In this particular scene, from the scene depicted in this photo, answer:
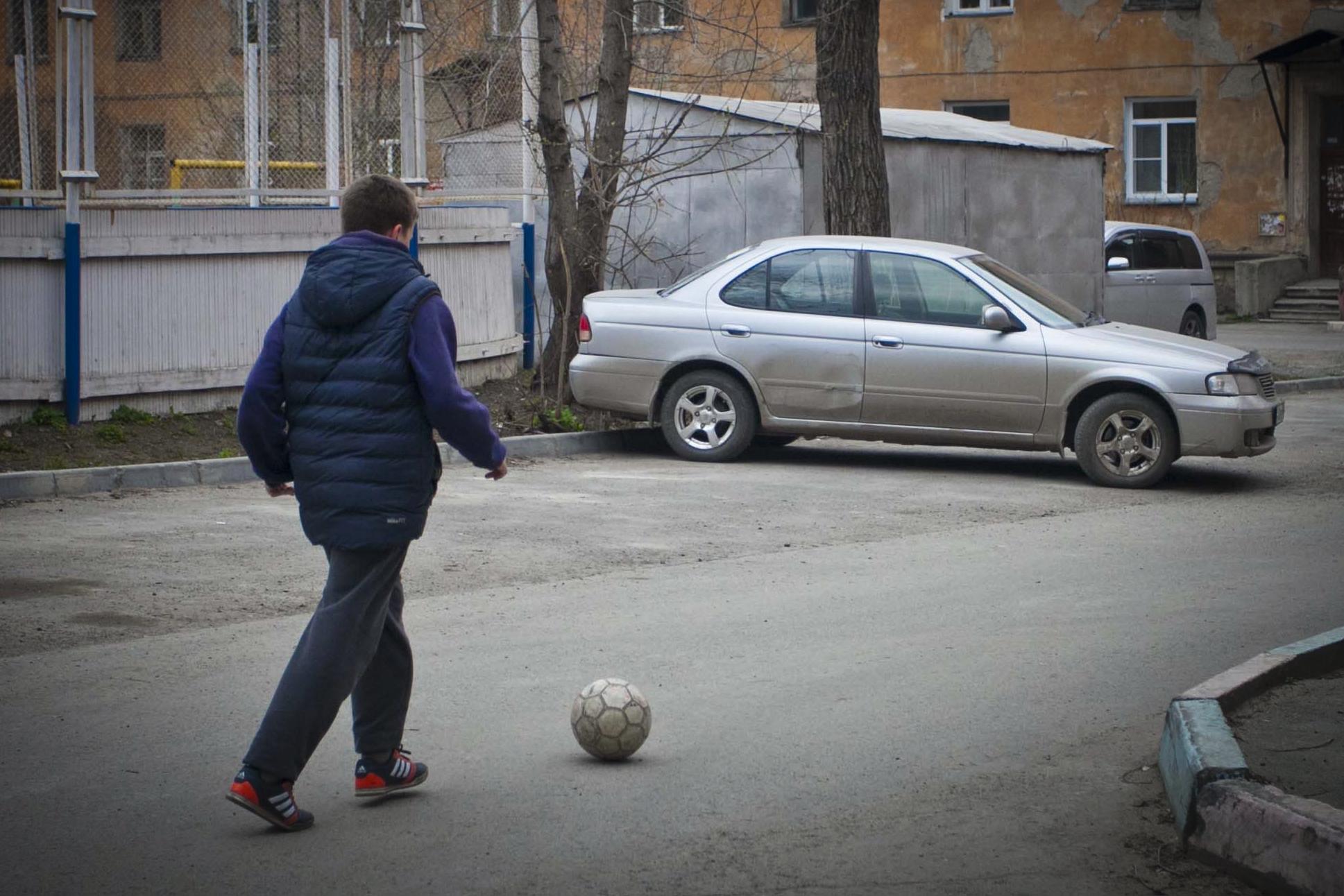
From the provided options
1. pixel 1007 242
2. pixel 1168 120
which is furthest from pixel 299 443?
pixel 1168 120

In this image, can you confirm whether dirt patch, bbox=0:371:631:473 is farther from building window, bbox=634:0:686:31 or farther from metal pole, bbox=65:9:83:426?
building window, bbox=634:0:686:31

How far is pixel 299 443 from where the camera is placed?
482 cm

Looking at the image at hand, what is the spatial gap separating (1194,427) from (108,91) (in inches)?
351

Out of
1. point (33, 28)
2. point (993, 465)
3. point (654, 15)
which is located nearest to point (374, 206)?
point (993, 465)

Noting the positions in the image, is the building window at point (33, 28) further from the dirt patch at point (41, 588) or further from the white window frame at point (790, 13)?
the white window frame at point (790, 13)

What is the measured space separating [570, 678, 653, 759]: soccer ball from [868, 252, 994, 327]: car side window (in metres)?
7.40

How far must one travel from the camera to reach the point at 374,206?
489 cm

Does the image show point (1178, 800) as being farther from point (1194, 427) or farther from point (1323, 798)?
point (1194, 427)

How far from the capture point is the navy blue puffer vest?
15.5ft

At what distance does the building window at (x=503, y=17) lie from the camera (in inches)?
765

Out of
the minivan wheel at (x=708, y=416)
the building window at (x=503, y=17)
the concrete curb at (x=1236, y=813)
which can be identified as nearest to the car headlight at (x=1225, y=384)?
the minivan wheel at (x=708, y=416)

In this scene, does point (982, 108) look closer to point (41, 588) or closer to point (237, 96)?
point (237, 96)

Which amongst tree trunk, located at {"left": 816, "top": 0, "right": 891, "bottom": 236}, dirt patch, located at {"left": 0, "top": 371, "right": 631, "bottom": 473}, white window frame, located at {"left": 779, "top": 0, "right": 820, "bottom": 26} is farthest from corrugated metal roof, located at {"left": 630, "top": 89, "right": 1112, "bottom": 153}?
white window frame, located at {"left": 779, "top": 0, "right": 820, "bottom": 26}

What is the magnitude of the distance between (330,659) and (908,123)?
685 inches
